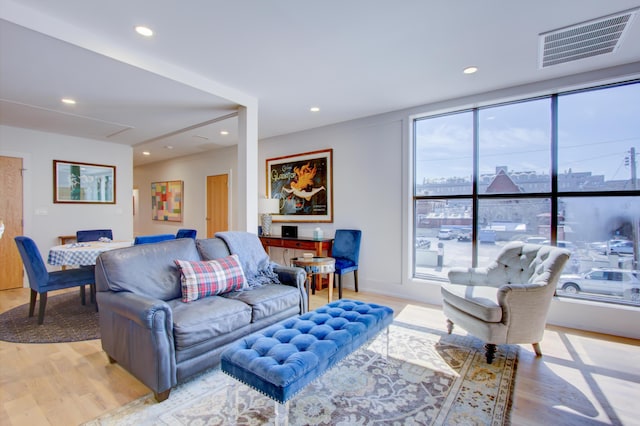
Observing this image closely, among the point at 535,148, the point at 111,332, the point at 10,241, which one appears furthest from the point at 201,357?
the point at 10,241

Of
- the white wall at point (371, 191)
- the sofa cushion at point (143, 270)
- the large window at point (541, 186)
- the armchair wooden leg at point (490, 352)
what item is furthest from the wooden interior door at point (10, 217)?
the armchair wooden leg at point (490, 352)

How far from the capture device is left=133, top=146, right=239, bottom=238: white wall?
19.9 ft

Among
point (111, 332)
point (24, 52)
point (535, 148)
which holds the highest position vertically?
point (24, 52)

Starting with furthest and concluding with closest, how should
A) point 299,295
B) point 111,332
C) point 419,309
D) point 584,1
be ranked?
point 419,309
point 299,295
point 111,332
point 584,1

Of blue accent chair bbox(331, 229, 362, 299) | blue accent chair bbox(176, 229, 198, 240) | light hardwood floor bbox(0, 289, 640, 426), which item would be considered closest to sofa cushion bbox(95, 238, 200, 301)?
light hardwood floor bbox(0, 289, 640, 426)

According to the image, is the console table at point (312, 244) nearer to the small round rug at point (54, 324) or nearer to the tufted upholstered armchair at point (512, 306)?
the tufted upholstered armchair at point (512, 306)

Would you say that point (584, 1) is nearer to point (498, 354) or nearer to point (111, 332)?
point (498, 354)

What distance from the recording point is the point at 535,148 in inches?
132

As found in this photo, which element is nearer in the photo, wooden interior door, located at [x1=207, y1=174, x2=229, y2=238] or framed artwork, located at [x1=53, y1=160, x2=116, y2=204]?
framed artwork, located at [x1=53, y1=160, x2=116, y2=204]

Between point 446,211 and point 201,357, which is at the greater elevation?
point 446,211

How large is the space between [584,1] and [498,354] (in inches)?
105

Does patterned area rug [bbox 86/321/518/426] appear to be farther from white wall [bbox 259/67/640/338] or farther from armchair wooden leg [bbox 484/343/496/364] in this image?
white wall [bbox 259/67/640/338]

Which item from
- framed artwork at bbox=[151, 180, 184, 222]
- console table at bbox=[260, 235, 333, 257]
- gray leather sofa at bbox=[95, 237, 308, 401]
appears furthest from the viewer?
framed artwork at bbox=[151, 180, 184, 222]

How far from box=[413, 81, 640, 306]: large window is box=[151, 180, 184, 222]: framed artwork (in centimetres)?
556
